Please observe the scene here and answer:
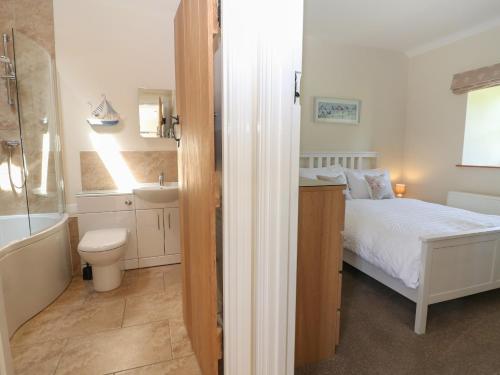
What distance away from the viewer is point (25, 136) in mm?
2441

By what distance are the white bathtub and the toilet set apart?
0.86 feet

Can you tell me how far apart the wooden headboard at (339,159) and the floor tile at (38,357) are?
307cm

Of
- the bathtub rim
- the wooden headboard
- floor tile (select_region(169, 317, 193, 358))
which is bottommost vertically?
floor tile (select_region(169, 317, 193, 358))

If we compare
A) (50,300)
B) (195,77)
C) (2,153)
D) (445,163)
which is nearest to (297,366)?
(195,77)

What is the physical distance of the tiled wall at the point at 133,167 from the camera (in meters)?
2.82

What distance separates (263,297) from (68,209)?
8.77 feet

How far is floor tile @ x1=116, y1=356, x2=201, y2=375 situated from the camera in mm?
1523

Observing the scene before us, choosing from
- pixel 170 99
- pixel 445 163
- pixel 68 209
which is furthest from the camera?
pixel 445 163

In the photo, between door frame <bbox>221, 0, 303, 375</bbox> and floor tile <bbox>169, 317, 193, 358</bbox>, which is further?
floor tile <bbox>169, 317, 193, 358</bbox>

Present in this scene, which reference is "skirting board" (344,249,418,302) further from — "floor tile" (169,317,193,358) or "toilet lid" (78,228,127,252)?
"toilet lid" (78,228,127,252)

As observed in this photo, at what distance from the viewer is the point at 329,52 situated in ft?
12.1

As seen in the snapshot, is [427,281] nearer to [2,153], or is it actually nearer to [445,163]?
[445,163]

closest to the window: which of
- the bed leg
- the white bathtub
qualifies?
the bed leg

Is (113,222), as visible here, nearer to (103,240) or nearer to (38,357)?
(103,240)
